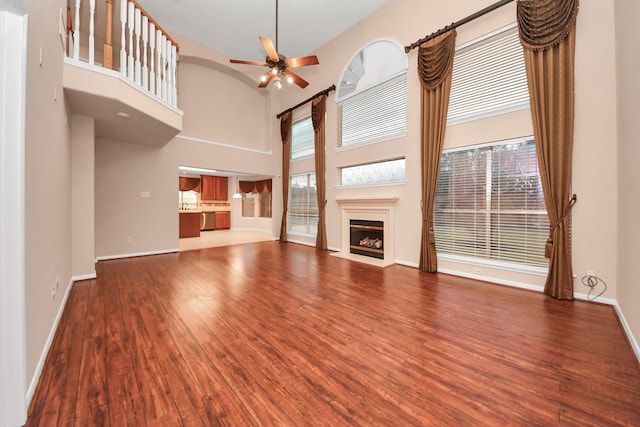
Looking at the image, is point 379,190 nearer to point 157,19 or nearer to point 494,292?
point 494,292

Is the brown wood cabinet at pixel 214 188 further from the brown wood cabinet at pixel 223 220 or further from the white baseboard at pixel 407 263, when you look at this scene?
the white baseboard at pixel 407 263

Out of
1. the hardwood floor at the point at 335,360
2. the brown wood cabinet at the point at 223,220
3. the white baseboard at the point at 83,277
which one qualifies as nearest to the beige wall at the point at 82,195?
the white baseboard at the point at 83,277

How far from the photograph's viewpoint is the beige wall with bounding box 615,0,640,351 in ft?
6.86

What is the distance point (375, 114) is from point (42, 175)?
5.02m

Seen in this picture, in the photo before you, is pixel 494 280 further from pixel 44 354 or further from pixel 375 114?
pixel 44 354

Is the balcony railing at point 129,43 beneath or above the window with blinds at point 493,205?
above

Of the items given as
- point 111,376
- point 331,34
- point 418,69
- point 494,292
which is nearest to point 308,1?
point 331,34

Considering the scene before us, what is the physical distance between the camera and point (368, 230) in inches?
214

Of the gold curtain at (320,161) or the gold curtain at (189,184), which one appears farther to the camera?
the gold curtain at (189,184)

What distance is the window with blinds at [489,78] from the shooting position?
348 cm

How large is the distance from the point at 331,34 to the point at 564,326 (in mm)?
6748

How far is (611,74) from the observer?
2826 millimetres

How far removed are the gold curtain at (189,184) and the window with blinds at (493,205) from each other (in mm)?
9453

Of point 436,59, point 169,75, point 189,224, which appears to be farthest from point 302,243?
point 436,59
